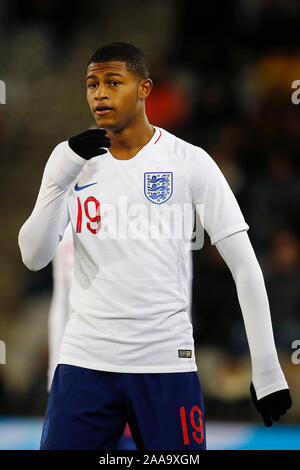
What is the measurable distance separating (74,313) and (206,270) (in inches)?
145

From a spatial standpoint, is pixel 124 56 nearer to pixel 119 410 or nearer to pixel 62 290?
pixel 119 410

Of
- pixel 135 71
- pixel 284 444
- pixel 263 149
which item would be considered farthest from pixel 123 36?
pixel 135 71

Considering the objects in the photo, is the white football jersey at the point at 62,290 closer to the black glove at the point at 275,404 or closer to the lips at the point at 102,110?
the lips at the point at 102,110

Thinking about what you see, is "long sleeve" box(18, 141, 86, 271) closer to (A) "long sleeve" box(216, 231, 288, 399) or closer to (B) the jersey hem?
(B) the jersey hem

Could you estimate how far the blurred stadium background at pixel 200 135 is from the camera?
6.05 metres

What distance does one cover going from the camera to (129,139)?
281 cm

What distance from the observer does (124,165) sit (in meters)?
2.78

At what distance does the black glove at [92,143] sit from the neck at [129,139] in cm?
15

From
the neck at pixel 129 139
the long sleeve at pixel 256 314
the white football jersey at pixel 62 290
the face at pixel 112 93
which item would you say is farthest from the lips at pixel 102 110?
the white football jersey at pixel 62 290

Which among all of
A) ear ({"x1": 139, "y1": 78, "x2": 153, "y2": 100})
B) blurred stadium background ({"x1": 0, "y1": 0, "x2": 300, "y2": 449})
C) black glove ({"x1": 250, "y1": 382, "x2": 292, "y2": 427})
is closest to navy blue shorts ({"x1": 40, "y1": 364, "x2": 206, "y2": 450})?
black glove ({"x1": 250, "y1": 382, "x2": 292, "y2": 427})

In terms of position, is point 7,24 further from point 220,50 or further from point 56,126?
point 220,50

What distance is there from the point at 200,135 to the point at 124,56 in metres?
4.39

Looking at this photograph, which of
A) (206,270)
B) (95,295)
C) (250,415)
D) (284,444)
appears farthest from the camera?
(206,270)

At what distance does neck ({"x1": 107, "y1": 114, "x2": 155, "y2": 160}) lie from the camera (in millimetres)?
2809
